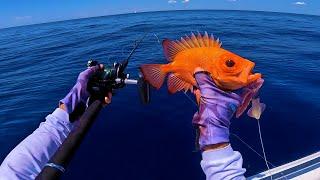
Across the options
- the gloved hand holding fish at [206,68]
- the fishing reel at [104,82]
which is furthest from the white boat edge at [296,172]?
the fishing reel at [104,82]

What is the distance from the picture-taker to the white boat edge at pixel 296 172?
3018 millimetres

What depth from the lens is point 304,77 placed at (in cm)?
859

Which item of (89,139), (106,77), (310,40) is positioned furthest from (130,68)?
(310,40)

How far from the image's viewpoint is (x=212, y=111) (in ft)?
6.74

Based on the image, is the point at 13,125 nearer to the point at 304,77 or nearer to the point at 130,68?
the point at 130,68

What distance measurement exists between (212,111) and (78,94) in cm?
158

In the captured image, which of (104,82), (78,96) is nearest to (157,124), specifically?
(104,82)

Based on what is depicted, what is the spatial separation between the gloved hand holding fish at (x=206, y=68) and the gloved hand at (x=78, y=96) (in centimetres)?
80

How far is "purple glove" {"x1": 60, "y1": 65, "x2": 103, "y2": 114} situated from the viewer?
3.13 meters

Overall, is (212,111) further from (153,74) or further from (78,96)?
(78,96)

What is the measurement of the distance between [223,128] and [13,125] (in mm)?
5015

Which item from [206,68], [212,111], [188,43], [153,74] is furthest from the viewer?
[153,74]

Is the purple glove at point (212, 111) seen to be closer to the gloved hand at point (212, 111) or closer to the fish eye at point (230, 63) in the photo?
the gloved hand at point (212, 111)

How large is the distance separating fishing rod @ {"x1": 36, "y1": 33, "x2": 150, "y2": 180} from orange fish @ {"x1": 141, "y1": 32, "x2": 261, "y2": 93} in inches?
14.0
